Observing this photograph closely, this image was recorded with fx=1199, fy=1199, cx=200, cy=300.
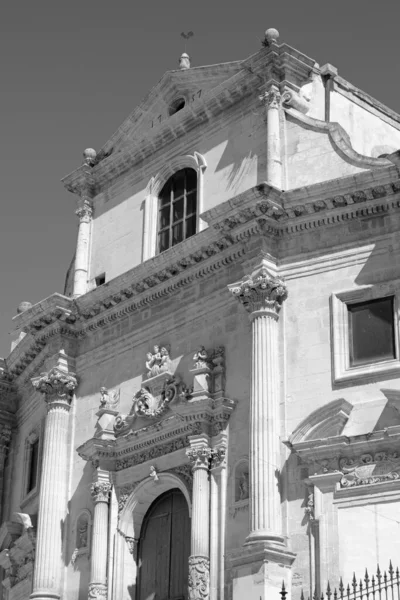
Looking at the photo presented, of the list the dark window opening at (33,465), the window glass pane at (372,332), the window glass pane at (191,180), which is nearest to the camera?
the window glass pane at (372,332)

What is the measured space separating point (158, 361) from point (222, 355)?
1.84m

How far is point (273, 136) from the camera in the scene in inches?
893

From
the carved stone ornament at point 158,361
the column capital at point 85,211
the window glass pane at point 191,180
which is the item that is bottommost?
the carved stone ornament at point 158,361

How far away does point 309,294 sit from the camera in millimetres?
21094

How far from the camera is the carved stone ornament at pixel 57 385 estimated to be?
82.1ft

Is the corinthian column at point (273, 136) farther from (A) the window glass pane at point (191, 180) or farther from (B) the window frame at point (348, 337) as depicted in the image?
(B) the window frame at point (348, 337)

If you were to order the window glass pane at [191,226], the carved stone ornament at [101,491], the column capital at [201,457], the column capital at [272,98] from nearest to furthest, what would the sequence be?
the column capital at [201,457] < the column capital at [272,98] < the carved stone ornament at [101,491] < the window glass pane at [191,226]

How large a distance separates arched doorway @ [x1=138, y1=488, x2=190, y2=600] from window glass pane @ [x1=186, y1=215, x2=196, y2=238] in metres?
5.18

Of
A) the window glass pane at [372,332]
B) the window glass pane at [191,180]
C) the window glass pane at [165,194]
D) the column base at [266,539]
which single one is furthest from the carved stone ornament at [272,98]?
the column base at [266,539]

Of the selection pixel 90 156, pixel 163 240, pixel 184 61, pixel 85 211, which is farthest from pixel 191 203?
pixel 184 61

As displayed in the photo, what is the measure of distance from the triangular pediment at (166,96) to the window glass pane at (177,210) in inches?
76.9

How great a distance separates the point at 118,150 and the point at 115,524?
8.59 meters

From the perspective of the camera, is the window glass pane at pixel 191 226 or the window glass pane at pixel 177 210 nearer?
the window glass pane at pixel 191 226

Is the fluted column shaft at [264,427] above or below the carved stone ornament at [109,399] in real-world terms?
below
